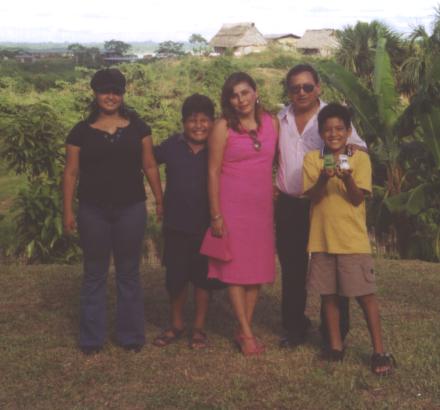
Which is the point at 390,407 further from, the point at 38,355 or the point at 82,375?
the point at 38,355

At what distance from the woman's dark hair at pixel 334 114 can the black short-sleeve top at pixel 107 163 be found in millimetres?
1091

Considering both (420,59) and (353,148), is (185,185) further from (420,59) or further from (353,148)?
(420,59)

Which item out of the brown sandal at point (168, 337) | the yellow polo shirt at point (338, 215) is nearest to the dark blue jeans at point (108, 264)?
the brown sandal at point (168, 337)

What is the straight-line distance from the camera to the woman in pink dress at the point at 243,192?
13.4 feet

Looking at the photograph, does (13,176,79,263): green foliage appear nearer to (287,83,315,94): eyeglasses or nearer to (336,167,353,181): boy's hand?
(287,83,315,94): eyeglasses

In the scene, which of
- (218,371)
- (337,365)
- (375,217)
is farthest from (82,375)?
(375,217)

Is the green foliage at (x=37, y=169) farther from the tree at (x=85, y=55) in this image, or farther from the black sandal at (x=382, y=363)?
the tree at (x=85, y=55)

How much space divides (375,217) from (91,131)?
6.02 meters

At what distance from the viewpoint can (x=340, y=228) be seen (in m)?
3.94

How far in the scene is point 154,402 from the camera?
370 cm

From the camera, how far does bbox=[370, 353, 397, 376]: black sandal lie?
3.96m

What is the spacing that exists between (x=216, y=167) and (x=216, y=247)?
0.48m

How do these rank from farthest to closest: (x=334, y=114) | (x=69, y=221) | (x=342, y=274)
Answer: (x=69, y=221) < (x=342, y=274) < (x=334, y=114)

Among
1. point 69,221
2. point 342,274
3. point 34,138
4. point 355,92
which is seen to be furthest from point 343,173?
point 355,92
